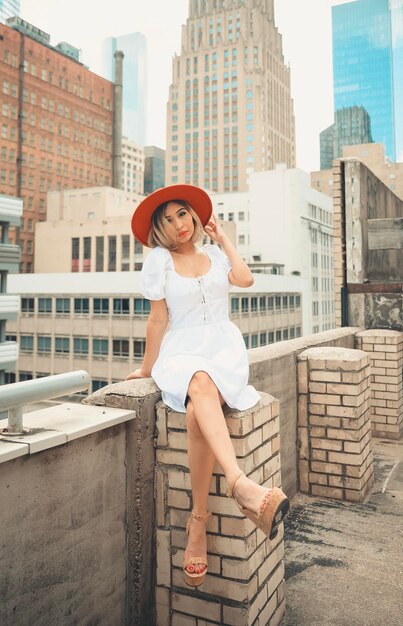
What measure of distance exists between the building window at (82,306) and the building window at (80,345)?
8.19ft

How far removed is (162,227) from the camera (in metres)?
3.00

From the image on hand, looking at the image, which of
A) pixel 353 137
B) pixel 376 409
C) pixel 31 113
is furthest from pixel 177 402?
pixel 353 137

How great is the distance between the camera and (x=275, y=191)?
7044cm

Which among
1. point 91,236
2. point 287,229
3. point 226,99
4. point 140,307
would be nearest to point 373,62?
point 226,99

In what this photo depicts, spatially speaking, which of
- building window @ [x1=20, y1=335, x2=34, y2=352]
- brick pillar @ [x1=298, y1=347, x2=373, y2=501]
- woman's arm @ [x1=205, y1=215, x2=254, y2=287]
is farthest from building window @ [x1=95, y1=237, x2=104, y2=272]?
woman's arm @ [x1=205, y1=215, x2=254, y2=287]

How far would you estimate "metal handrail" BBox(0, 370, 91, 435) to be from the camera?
6.53ft

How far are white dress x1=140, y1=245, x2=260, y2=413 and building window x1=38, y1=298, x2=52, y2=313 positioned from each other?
47863 mm

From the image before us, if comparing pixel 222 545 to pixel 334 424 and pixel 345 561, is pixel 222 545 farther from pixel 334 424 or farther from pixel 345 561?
pixel 334 424

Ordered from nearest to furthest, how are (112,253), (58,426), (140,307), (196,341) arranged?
1. (58,426)
2. (196,341)
3. (140,307)
4. (112,253)

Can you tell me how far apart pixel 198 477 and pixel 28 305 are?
50410 mm

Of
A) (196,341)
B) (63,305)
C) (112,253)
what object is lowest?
(196,341)

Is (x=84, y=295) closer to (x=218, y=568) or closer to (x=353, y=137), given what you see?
(x=218, y=568)

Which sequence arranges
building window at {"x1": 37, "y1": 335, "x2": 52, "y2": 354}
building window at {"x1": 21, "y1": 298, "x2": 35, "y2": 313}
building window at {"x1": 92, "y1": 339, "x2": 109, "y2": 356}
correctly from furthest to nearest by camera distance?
building window at {"x1": 21, "y1": 298, "x2": 35, "y2": 313} → building window at {"x1": 37, "y1": 335, "x2": 52, "y2": 354} → building window at {"x1": 92, "y1": 339, "x2": 109, "y2": 356}

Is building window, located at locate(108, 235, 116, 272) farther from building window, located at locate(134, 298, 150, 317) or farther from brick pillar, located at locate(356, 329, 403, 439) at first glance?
brick pillar, located at locate(356, 329, 403, 439)
